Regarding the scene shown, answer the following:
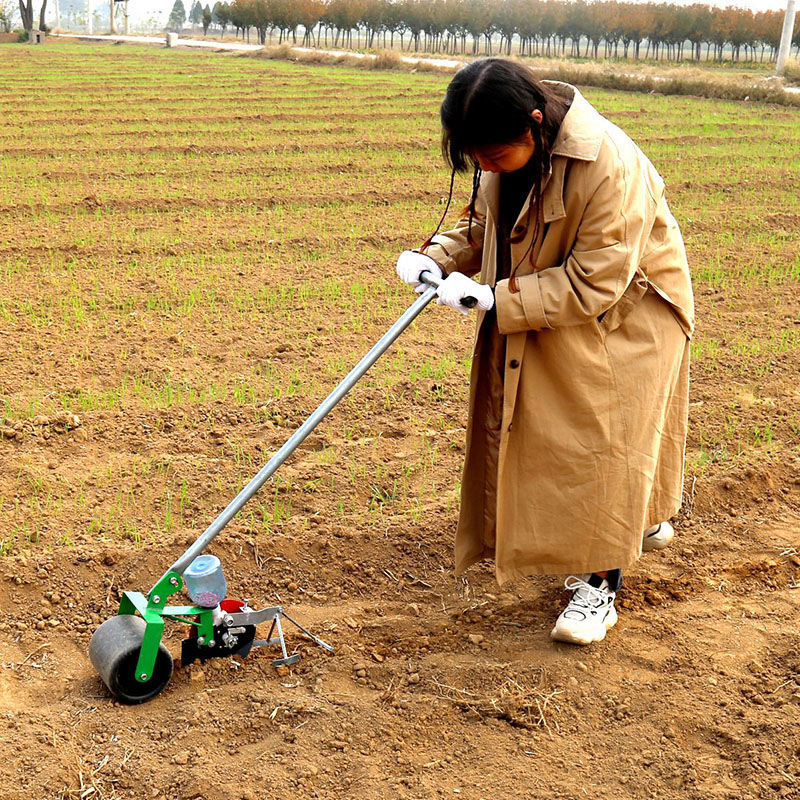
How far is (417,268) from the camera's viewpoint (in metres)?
2.84

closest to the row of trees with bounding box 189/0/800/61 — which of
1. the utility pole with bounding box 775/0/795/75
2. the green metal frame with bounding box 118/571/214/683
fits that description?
the utility pole with bounding box 775/0/795/75

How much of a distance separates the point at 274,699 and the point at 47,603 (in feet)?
3.04

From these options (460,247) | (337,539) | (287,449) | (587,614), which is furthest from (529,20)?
(287,449)

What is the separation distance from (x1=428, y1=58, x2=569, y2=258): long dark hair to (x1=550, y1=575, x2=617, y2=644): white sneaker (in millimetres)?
1309

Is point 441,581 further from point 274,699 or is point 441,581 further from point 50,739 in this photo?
point 50,739

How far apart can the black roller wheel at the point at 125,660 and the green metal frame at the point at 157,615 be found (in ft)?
0.09

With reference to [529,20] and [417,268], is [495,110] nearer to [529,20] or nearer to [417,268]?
[417,268]

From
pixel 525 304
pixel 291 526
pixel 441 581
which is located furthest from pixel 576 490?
pixel 291 526

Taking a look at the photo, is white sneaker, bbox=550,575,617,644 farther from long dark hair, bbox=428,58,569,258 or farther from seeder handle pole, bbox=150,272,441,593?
long dark hair, bbox=428,58,569,258

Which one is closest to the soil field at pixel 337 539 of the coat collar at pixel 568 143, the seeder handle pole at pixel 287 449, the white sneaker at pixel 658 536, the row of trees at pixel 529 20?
the white sneaker at pixel 658 536

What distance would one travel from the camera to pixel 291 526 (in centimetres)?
368

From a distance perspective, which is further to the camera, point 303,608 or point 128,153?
point 128,153

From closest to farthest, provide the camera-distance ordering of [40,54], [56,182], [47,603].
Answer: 1. [47,603]
2. [56,182]
3. [40,54]

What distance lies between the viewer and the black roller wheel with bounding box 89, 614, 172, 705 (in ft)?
8.71
